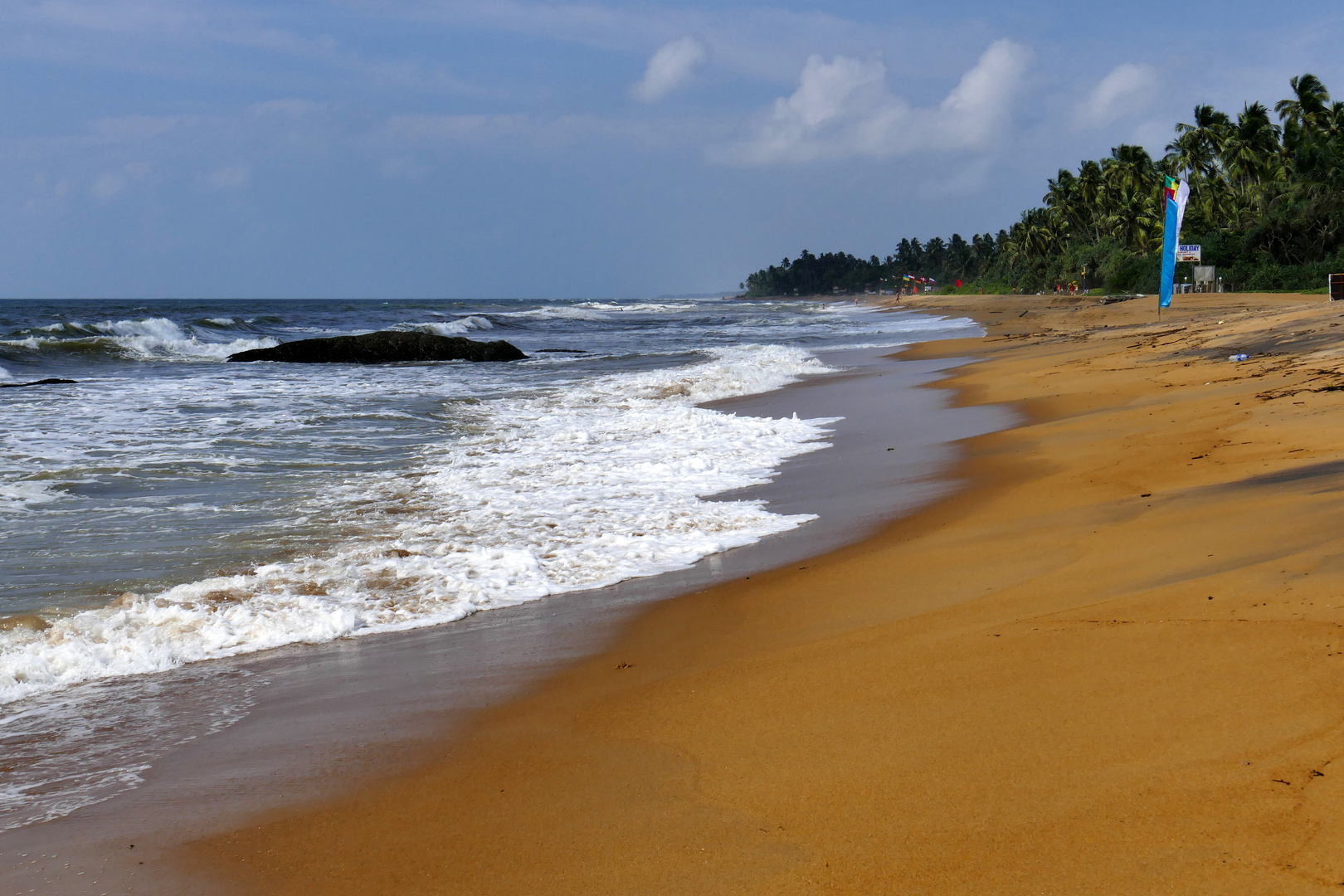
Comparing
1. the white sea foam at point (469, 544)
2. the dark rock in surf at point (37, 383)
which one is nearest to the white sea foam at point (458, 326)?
the dark rock in surf at point (37, 383)

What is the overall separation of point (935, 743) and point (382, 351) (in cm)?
2699

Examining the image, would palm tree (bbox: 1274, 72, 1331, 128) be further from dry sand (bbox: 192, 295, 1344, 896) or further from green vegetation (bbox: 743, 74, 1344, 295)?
dry sand (bbox: 192, 295, 1344, 896)

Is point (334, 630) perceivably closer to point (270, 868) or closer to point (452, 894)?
point (270, 868)

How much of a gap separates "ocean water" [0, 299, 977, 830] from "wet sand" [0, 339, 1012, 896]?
5.3 inches

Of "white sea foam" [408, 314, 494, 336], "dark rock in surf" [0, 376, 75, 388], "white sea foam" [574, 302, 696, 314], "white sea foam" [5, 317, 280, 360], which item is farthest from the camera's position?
"white sea foam" [574, 302, 696, 314]

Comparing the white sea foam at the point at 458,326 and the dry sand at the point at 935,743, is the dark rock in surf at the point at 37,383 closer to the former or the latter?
the dry sand at the point at 935,743

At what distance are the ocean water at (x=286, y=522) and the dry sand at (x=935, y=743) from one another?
1262 millimetres

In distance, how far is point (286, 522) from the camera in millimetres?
7340

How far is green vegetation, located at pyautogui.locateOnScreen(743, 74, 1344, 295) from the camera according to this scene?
152 ft

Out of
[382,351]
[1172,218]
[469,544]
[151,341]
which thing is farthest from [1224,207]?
[469,544]

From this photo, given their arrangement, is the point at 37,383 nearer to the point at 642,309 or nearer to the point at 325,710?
the point at 325,710

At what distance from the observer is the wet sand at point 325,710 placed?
2891 mm

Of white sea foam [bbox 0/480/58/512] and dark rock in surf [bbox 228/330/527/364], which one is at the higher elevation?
dark rock in surf [bbox 228/330/527/364]

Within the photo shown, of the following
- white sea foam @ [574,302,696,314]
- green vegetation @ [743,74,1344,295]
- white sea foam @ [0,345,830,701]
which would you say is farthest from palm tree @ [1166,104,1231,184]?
white sea foam @ [0,345,830,701]
